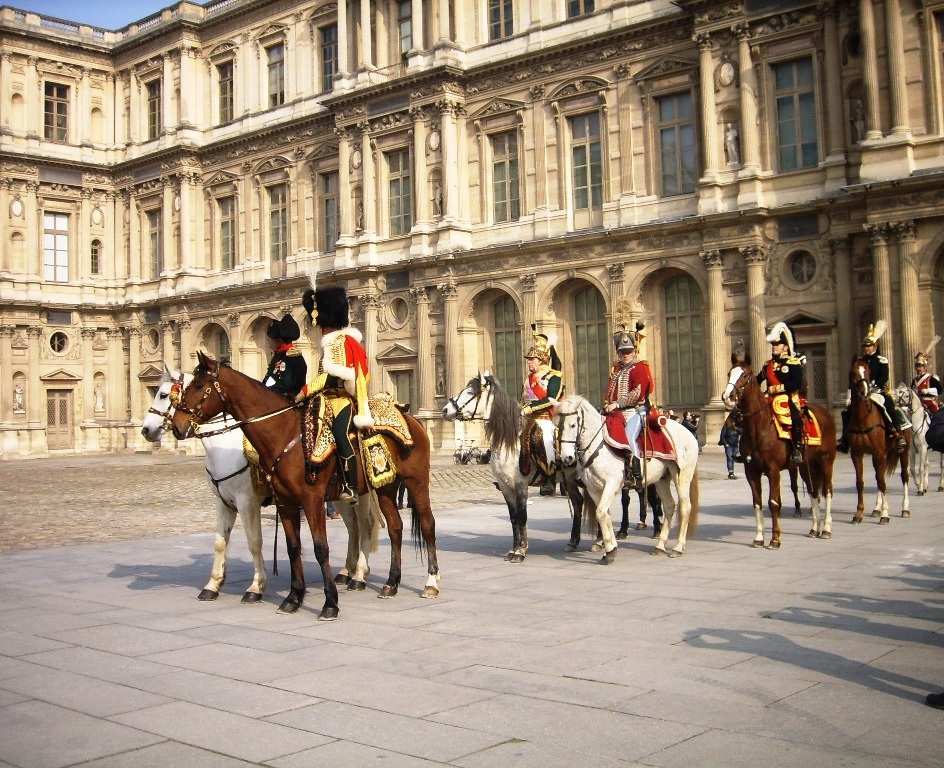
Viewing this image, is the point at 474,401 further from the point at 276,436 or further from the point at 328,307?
the point at 276,436

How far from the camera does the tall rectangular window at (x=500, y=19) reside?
115 ft

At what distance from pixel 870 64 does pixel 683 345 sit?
9.27 m

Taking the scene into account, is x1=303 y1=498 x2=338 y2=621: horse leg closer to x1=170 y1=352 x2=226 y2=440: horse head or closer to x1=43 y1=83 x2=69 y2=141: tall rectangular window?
x1=170 y1=352 x2=226 y2=440: horse head

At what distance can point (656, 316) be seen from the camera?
31641 millimetres

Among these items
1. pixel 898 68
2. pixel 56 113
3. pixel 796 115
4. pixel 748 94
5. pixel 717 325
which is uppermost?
pixel 56 113

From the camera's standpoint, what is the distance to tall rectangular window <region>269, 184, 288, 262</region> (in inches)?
1668

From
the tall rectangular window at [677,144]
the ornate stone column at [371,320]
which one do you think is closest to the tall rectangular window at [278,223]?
the ornate stone column at [371,320]

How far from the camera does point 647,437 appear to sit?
39.0 ft

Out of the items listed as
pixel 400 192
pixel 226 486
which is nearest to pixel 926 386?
pixel 226 486

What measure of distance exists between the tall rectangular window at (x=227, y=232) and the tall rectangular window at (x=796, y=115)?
2447 centimetres

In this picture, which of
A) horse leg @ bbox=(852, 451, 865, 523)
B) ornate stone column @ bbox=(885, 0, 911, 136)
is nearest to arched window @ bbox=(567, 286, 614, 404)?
ornate stone column @ bbox=(885, 0, 911, 136)

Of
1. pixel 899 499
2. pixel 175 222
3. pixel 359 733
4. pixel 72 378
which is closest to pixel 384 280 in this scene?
pixel 175 222

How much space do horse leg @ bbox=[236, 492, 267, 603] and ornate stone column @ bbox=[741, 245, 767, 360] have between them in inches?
837

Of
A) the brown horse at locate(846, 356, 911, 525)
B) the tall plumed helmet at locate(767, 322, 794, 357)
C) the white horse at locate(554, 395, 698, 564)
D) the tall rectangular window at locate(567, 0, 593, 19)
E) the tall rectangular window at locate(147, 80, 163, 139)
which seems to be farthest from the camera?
the tall rectangular window at locate(147, 80, 163, 139)
